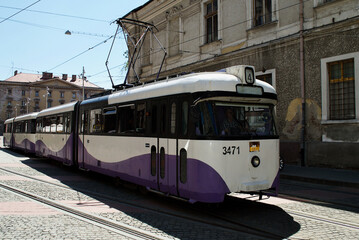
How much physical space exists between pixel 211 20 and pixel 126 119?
41.7 feet

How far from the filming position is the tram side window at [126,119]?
27.0 ft

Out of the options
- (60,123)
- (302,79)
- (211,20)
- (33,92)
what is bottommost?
(60,123)

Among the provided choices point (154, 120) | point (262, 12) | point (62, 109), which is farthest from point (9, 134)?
point (154, 120)

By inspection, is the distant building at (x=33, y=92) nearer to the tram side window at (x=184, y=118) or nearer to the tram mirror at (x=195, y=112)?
the tram side window at (x=184, y=118)

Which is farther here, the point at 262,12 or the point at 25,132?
the point at 25,132

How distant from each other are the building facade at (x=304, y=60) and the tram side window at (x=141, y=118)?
27.2 feet

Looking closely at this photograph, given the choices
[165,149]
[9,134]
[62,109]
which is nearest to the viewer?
[165,149]

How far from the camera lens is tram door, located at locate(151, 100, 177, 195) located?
667 cm

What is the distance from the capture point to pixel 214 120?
6113mm

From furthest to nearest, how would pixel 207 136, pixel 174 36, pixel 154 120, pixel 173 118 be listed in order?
1. pixel 174 36
2. pixel 154 120
3. pixel 173 118
4. pixel 207 136

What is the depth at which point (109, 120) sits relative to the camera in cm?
950

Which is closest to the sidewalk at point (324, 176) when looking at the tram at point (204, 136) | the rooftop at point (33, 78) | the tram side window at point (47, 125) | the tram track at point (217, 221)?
the tram at point (204, 136)

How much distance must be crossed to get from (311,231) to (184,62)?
16.9 m

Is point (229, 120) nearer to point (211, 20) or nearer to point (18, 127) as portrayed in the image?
point (211, 20)
